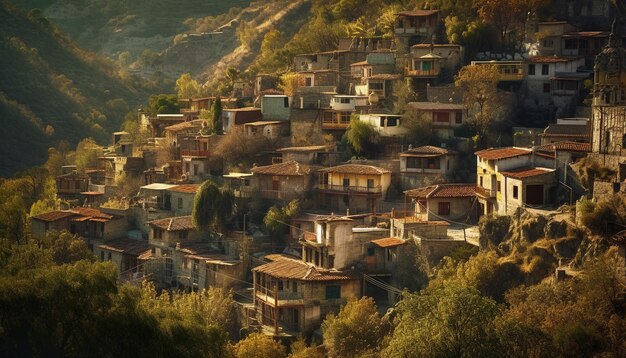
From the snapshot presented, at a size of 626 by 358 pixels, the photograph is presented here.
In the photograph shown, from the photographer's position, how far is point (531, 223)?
163 ft

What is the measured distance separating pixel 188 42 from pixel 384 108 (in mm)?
65462

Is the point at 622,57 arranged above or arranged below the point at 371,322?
above

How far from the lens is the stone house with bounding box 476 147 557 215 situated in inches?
2040

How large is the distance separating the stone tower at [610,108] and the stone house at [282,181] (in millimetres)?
14859

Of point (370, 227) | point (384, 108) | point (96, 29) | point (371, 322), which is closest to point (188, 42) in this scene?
point (96, 29)

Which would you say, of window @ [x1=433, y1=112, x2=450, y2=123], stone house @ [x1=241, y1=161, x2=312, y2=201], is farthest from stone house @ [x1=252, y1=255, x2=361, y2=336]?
window @ [x1=433, y1=112, x2=450, y2=123]

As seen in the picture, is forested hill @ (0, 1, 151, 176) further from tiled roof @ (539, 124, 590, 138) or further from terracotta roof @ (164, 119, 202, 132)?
tiled roof @ (539, 124, 590, 138)

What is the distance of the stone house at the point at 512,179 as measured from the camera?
51.8m

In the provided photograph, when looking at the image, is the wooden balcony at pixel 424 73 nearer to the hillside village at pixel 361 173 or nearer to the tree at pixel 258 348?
the hillside village at pixel 361 173

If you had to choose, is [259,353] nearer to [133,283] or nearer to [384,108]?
[133,283]

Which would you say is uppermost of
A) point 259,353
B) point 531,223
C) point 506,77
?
point 506,77

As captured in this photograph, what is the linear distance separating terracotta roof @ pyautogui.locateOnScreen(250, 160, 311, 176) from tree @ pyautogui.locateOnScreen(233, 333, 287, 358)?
1375cm

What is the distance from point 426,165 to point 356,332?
1364 centimetres

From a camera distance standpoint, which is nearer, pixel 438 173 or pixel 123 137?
pixel 438 173
